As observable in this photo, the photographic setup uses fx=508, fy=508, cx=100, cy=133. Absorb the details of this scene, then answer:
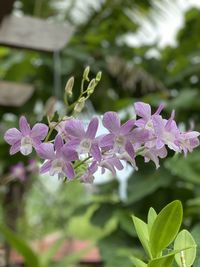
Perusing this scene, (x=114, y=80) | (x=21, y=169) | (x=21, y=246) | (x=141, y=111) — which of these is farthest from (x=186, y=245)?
(x=114, y=80)

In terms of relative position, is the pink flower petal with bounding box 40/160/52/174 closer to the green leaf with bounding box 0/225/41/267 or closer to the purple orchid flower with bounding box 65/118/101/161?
the purple orchid flower with bounding box 65/118/101/161

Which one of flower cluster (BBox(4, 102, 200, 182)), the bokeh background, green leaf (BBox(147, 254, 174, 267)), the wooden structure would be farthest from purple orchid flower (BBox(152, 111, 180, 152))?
the wooden structure

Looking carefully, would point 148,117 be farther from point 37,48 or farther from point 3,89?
point 3,89

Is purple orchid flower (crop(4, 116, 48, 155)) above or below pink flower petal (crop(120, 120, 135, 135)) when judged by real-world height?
below

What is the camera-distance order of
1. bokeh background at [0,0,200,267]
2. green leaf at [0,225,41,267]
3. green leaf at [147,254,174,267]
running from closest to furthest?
green leaf at [147,254,174,267] → green leaf at [0,225,41,267] → bokeh background at [0,0,200,267]

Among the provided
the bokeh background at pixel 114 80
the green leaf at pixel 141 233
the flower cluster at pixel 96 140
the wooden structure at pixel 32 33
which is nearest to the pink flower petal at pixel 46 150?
the flower cluster at pixel 96 140

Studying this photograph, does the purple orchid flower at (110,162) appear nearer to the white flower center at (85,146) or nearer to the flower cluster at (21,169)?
the white flower center at (85,146)
